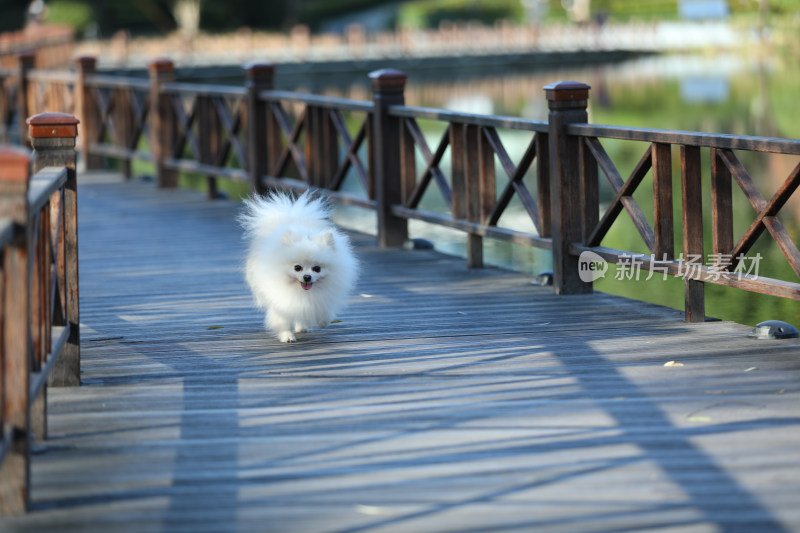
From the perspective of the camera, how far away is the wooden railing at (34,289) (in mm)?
3648

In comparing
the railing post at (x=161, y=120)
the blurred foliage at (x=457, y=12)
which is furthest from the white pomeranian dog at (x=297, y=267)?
the blurred foliage at (x=457, y=12)

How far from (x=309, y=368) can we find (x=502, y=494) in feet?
6.28

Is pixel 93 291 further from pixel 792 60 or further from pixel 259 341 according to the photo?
pixel 792 60

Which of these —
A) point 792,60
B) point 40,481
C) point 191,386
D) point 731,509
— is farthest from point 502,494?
point 792,60

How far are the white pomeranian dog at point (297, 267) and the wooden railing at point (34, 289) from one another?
3.66ft

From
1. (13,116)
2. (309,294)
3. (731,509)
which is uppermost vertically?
(13,116)

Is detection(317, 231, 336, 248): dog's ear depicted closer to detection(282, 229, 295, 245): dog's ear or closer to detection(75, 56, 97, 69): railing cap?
detection(282, 229, 295, 245): dog's ear

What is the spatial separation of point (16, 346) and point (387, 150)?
5.73 m

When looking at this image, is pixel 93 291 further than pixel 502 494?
Yes

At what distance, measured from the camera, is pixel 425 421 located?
4.69m

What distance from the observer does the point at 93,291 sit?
25.7 feet

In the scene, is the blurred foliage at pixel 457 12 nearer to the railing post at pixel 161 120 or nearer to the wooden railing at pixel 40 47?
the wooden railing at pixel 40 47

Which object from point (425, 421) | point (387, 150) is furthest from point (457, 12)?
point (425, 421)

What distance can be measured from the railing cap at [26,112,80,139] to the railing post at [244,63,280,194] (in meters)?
6.26
